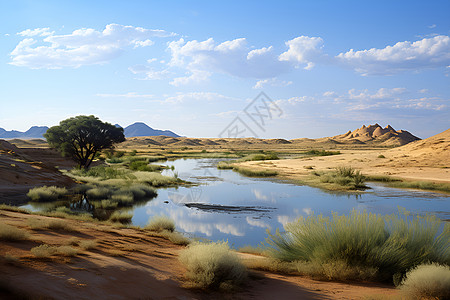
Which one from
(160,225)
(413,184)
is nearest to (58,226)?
(160,225)

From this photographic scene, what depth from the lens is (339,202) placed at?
19.1 metres

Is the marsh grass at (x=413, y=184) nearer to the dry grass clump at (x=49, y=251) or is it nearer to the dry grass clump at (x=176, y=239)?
the dry grass clump at (x=176, y=239)

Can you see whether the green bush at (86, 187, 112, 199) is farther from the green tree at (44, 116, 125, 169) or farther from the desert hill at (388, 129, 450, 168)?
the desert hill at (388, 129, 450, 168)

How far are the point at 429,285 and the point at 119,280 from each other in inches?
202

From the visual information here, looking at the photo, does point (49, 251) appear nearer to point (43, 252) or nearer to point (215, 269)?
point (43, 252)

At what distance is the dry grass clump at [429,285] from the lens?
512cm

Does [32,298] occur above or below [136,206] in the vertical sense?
above

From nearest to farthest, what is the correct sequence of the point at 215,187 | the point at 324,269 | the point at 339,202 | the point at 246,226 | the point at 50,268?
the point at 50,268, the point at 324,269, the point at 246,226, the point at 339,202, the point at 215,187

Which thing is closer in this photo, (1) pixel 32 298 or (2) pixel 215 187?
(1) pixel 32 298

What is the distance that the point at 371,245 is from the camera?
695cm

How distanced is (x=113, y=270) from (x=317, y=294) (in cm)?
375

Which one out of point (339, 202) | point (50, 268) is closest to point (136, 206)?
point (339, 202)

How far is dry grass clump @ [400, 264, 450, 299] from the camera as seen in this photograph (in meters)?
5.12

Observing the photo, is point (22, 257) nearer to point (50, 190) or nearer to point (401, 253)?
point (401, 253)
